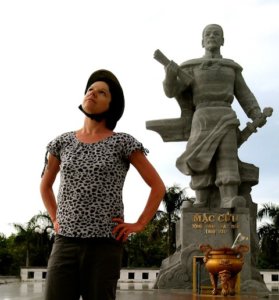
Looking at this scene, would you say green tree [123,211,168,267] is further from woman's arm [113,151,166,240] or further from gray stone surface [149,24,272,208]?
woman's arm [113,151,166,240]

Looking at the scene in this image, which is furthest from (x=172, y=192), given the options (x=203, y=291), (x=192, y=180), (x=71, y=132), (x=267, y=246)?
(x=71, y=132)

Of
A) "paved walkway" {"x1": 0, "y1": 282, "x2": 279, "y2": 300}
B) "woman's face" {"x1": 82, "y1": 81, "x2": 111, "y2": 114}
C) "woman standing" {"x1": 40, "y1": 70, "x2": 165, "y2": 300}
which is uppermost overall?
"woman's face" {"x1": 82, "y1": 81, "x2": 111, "y2": 114}

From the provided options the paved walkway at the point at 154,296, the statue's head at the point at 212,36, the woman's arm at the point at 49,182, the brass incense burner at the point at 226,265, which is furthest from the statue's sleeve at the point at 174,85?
the woman's arm at the point at 49,182

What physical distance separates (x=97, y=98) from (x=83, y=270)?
0.85m

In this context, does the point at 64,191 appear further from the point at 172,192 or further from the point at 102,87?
the point at 172,192

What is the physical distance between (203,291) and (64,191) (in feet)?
27.4

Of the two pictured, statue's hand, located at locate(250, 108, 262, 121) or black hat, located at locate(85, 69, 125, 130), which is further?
statue's hand, located at locate(250, 108, 262, 121)

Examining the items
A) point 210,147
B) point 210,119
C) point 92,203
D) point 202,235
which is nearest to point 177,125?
point 210,119

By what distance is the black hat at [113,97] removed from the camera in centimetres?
304

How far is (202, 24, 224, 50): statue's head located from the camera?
12.9 metres

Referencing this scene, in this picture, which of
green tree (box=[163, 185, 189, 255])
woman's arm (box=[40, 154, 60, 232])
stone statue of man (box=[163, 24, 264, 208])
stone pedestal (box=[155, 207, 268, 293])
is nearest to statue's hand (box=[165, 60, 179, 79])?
stone statue of man (box=[163, 24, 264, 208])

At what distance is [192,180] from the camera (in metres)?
13.0

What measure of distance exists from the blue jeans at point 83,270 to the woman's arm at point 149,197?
0.07 m

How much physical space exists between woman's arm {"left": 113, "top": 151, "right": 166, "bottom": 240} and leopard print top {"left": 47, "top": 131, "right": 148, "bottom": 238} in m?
0.03
